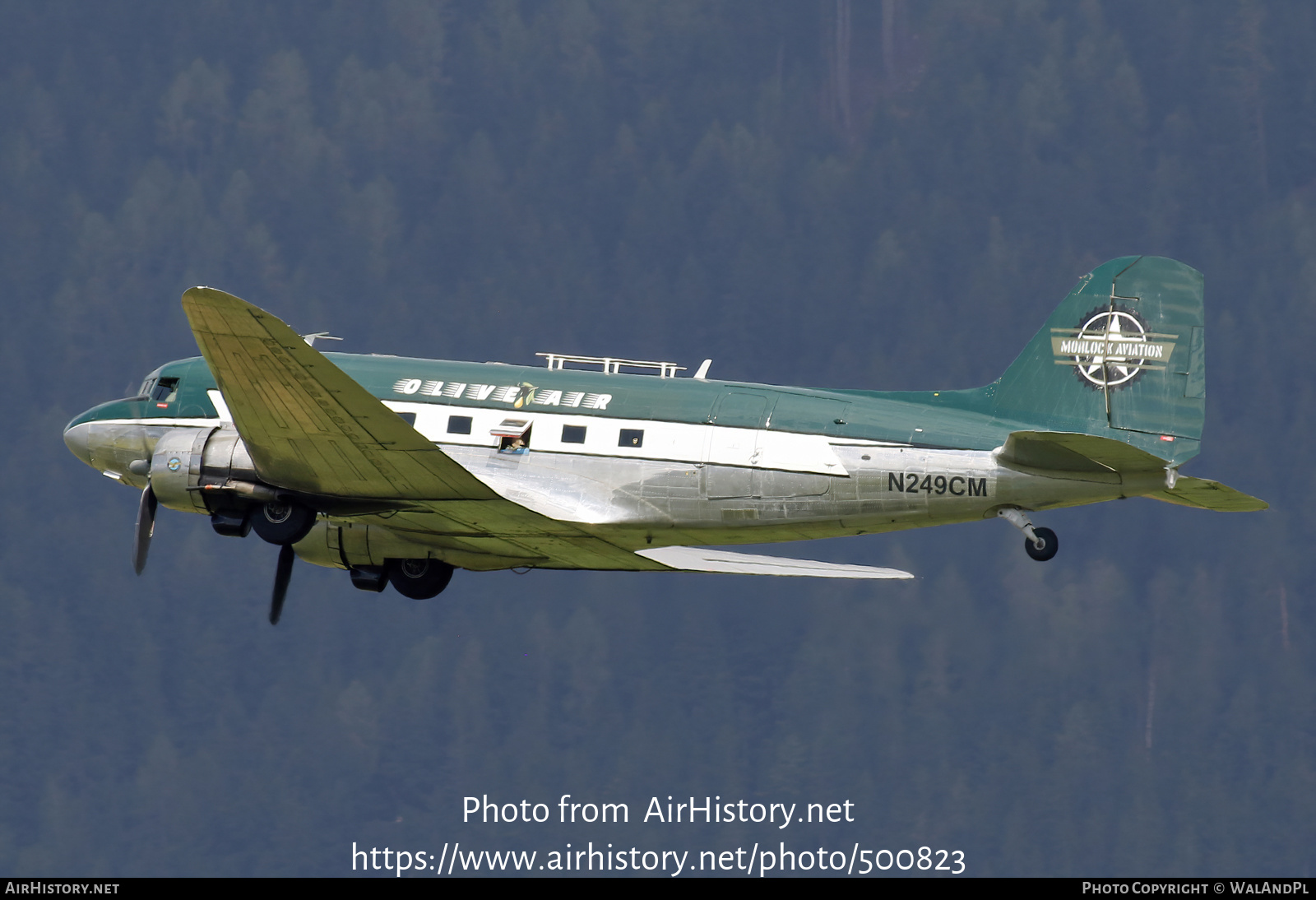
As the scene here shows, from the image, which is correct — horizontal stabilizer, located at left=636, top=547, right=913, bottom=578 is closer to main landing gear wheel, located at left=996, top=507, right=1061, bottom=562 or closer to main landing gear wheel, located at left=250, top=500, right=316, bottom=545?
main landing gear wheel, located at left=996, top=507, right=1061, bottom=562

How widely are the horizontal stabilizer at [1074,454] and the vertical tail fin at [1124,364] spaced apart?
4.15ft

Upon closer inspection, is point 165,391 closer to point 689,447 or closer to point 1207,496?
point 689,447

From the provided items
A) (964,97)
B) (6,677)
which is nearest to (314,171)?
(964,97)

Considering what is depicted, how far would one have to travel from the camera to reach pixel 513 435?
91.6ft

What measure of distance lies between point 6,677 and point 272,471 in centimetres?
5543

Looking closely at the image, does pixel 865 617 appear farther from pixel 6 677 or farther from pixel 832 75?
pixel 832 75

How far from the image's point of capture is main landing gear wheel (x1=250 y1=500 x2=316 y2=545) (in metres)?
27.4

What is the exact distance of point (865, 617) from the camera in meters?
79.1

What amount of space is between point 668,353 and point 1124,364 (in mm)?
78156

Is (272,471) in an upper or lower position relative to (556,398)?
lower

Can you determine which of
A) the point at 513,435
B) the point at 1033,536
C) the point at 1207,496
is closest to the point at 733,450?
the point at 513,435

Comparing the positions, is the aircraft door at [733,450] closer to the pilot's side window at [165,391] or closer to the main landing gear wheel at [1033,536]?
the main landing gear wheel at [1033,536]

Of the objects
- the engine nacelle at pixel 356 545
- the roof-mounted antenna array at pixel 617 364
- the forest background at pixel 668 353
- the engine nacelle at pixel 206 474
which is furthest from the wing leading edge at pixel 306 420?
the forest background at pixel 668 353

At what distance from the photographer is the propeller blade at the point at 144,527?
94.2 ft
